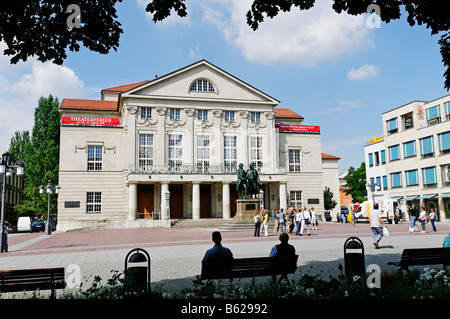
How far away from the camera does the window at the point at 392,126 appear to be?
57469 millimetres

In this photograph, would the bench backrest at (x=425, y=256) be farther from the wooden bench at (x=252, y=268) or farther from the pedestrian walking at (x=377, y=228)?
the pedestrian walking at (x=377, y=228)

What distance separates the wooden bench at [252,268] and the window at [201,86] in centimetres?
4471

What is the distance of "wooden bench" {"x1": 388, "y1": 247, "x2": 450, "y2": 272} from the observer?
335 inches

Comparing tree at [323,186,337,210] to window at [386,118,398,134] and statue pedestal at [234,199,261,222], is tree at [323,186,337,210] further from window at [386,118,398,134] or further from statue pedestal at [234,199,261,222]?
statue pedestal at [234,199,261,222]

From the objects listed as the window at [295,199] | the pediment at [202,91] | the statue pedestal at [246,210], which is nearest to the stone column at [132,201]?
the pediment at [202,91]

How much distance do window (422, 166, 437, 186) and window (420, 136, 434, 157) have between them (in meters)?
1.88

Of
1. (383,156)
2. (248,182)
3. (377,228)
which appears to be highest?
(383,156)

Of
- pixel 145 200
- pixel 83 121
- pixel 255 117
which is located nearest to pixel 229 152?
pixel 255 117

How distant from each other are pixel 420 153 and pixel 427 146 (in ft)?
4.70

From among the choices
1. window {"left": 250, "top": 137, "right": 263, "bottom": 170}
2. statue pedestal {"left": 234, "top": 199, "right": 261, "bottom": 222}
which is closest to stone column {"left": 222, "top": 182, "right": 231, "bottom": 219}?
window {"left": 250, "top": 137, "right": 263, "bottom": 170}

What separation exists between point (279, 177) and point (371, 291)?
44.5m

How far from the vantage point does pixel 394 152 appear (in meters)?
57.5

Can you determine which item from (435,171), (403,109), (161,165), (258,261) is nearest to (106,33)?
(258,261)

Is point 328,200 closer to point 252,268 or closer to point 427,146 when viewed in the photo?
point 427,146
